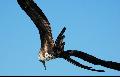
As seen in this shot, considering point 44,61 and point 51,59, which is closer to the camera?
point 51,59

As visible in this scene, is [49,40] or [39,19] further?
[39,19]

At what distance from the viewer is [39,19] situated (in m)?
5.07

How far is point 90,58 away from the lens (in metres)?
4.49

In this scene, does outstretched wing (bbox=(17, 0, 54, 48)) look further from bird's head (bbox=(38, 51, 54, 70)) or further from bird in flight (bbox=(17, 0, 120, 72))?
bird's head (bbox=(38, 51, 54, 70))

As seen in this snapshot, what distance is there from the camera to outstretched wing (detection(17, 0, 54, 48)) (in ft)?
15.6

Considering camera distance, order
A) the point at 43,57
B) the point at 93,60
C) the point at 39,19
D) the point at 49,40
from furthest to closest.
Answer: the point at 43,57
the point at 39,19
the point at 49,40
the point at 93,60

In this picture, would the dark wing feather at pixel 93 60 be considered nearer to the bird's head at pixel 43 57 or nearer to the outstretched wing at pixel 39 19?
the outstretched wing at pixel 39 19

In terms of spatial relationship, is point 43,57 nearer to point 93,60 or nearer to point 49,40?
point 49,40

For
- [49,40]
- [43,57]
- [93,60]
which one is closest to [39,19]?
[49,40]

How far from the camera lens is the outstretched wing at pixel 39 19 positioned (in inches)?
187

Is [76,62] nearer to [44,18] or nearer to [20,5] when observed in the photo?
[44,18]

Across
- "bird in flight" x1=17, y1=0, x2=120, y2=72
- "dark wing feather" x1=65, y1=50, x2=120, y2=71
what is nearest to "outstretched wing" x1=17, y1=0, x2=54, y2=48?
"bird in flight" x1=17, y1=0, x2=120, y2=72

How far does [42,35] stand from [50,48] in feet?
1.51

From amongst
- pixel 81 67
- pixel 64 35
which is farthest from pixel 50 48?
pixel 81 67
